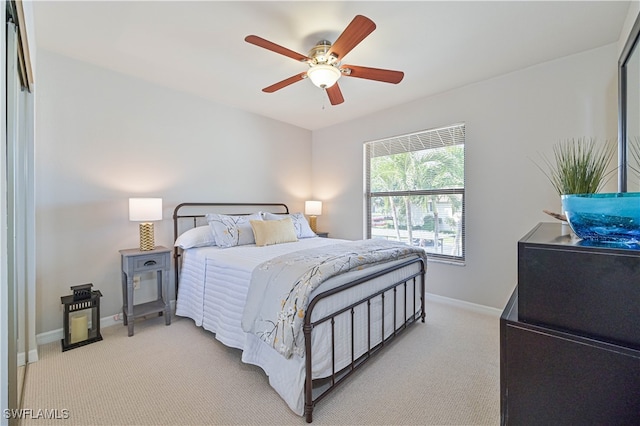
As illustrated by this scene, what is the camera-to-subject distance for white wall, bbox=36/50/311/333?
2551 mm

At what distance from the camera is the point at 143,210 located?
273cm

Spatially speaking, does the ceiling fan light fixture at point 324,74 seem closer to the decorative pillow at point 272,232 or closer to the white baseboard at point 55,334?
the decorative pillow at point 272,232

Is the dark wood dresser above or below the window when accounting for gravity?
below

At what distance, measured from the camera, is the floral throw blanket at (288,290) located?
1618 millimetres

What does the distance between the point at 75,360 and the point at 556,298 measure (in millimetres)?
3077

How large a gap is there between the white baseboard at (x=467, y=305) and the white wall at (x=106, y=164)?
3.00m

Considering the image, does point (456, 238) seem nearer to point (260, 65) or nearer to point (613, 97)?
point (613, 97)

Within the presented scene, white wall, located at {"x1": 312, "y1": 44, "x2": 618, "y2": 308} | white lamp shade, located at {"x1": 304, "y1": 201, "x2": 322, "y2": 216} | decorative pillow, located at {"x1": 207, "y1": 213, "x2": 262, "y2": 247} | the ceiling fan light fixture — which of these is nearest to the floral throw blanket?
decorative pillow, located at {"x1": 207, "y1": 213, "x2": 262, "y2": 247}

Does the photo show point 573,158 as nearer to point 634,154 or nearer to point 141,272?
point 634,154

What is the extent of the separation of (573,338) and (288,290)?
1325 mm

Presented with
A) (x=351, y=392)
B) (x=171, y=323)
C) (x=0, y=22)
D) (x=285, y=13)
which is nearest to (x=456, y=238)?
(x=351, y=392)

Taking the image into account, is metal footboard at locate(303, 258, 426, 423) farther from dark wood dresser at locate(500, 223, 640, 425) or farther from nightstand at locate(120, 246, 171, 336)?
nightstand at locate(120, 246, 171, 336)

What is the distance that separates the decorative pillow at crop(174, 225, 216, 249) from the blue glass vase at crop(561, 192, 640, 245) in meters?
2.99

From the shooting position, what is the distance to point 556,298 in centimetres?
75
